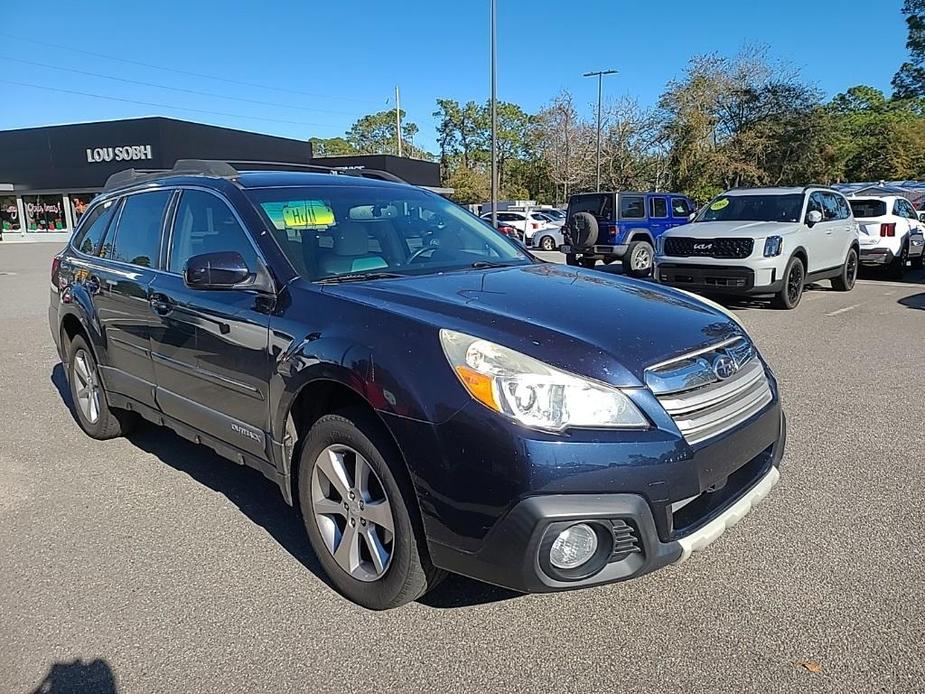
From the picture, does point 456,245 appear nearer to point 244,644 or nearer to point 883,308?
point 244,644

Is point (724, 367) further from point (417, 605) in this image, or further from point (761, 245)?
point (761, 245)

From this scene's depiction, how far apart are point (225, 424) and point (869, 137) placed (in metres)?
61.4

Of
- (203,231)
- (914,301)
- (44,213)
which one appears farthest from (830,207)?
(44,213)

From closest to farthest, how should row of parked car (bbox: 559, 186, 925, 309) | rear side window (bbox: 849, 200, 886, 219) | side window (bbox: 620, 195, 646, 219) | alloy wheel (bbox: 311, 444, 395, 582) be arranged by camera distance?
alloy wheel (bbox: 311, 444, 395, 582)
row of parked car (bbox: 559, 186, 925, 309)
rear side window (bbox: 849, 200, 886, 219)
side window (bbox: 620, 195, 646, 219)

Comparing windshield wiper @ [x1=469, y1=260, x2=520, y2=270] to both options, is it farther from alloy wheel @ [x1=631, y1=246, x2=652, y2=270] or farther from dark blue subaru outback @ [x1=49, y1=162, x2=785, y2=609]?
alloy wheel @ [x1=631, y1=246, x2=652, y2=270]

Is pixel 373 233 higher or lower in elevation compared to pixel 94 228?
lower

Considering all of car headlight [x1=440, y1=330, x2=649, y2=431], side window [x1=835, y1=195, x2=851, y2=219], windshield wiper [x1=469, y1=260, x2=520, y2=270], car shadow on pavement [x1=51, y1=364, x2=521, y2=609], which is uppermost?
side window [x1=835, y1=195, x2=851, y2=219]

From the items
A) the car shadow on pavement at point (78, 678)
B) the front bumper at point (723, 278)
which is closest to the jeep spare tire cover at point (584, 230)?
the front bumper at point (723, 278)

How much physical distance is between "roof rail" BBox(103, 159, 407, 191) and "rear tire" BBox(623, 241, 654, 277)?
39.7ft

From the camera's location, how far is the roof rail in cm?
396

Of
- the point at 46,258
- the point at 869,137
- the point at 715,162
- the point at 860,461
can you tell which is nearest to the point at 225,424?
the point at 860,461

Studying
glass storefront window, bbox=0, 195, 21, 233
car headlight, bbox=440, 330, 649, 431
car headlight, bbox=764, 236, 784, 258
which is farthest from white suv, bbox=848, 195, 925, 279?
glass storefront window, bbox=0, 195, 21, 233

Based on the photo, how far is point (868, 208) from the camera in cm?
1456

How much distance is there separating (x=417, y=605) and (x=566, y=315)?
133 centimetres
